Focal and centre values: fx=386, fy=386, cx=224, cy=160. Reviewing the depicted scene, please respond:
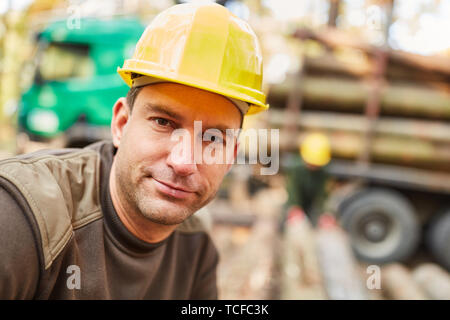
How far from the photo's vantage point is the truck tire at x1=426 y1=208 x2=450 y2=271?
5.95 metres

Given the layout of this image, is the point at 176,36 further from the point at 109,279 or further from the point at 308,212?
the point at 308,212

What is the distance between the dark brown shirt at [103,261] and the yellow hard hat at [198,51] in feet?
1.71

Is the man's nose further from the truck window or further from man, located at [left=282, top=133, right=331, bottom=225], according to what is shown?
the truck window

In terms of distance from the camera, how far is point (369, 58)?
6.41m

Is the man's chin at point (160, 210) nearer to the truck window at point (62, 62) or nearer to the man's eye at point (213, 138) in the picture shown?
the man's eye at point (213, 138)

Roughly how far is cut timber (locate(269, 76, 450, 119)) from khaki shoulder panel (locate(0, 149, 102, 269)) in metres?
5.32

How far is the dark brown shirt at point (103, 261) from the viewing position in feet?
3.61

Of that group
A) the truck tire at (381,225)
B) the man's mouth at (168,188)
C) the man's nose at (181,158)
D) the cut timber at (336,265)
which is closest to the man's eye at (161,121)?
the man's nose at (181,158)

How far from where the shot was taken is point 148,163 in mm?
1439

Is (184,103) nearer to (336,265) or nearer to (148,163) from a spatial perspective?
(148,163)

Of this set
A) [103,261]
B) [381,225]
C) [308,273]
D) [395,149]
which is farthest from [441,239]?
[103,261]

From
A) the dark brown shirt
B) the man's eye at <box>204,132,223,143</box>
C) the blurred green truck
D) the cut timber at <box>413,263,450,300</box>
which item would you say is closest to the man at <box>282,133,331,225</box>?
the cut timber at <box>413,263,450,300</box>

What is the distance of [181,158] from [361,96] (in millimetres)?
A: 5564
